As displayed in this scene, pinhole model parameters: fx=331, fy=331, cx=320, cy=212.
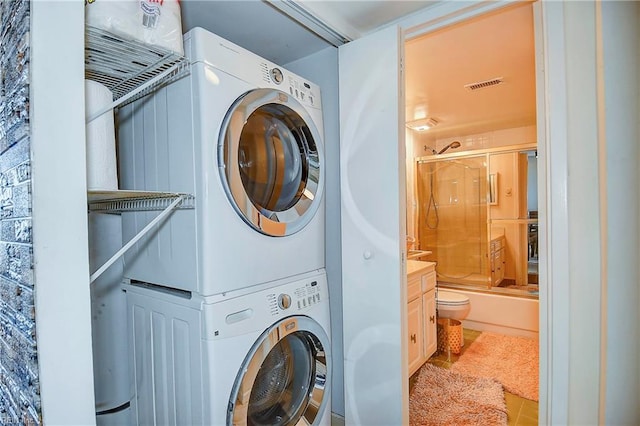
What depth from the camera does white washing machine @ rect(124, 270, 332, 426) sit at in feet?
3.92

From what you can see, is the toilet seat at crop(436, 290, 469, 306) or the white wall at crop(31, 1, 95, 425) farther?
the toilet seat at crop(436, 290, 469, 306)

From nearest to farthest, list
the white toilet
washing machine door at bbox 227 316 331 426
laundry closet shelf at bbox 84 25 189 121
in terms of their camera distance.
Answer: laundry closet shelf at bbox 84 25 189 121
washing machine door at bbox 227 316 331 426
the white toilet

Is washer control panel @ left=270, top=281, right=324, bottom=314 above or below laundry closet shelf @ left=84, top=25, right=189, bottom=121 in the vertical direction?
below

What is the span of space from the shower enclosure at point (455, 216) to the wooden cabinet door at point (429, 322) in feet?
4.39

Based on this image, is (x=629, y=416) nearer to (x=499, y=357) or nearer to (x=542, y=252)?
(x=542, y=252)

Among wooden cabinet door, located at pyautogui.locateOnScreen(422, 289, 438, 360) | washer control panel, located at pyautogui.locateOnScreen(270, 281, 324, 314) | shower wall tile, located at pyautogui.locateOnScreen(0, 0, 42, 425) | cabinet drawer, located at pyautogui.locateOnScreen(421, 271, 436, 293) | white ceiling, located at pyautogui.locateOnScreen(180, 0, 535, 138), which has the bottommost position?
wooden cabinet door, located at pyautogui.locateOnScreen(422, 289, 438, 360)

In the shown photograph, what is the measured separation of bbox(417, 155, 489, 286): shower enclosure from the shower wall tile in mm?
3588

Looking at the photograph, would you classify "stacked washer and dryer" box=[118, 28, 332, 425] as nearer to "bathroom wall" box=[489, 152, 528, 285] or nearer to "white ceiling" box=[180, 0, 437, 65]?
"white ceiling" box=[180, 0, 437, 65]

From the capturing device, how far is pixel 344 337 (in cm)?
172

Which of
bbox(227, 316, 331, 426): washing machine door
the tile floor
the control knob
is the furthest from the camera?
the tile floor

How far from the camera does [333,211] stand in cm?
182

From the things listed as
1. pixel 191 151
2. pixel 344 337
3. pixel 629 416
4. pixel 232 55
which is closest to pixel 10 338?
pixel 191 151

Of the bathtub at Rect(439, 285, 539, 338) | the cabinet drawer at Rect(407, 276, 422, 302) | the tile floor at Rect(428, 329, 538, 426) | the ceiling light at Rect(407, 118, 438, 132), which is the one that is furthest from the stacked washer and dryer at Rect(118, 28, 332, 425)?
the bathtub at Rect(439, 285, 539, 338)

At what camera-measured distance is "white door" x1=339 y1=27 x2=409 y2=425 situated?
5.10 feet
